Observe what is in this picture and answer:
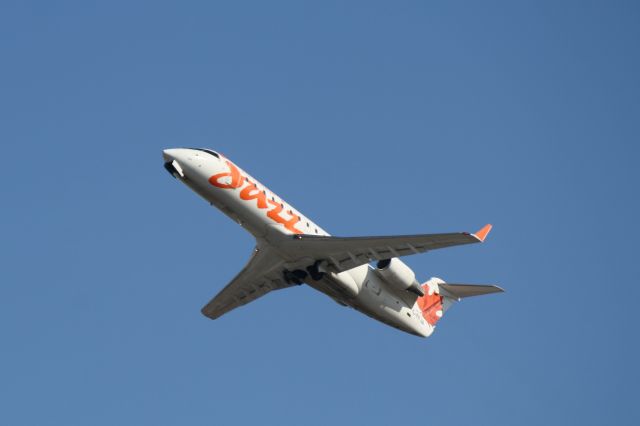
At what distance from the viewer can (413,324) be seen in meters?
39.3

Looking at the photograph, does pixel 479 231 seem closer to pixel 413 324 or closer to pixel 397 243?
pixel 397 243

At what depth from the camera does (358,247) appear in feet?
115

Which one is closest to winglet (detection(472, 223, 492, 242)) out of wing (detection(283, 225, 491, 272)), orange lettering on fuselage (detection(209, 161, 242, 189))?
wing (detection(283, 225, 491, 272))

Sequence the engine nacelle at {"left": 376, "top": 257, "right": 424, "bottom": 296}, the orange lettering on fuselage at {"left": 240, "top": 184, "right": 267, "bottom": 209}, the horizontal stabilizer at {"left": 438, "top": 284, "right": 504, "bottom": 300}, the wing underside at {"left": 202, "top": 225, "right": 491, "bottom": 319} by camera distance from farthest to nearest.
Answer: the horizontal stabilizer at {"left": 438, "top": 284, "right": 504, "bottom": 300} → the engine nacelle at {"left": 376, "top": 257, "right": 424, "bottom": 296} → the orange lettering on fuselage at {"left": 240, "top": 184, "right": 267, "bottom": 209} → the wing underside at {"left": 202, "top": 225, "right": 491, "bottom": 319}

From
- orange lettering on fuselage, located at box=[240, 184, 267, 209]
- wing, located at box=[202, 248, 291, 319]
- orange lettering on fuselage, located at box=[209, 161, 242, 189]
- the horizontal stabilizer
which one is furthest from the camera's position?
the horizontal stabilizer

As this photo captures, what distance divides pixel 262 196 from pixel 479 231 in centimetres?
749

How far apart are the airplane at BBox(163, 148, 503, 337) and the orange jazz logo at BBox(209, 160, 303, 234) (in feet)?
0.11

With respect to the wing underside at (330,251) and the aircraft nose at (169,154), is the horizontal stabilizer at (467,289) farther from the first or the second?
the aircraft nose at (169,154)

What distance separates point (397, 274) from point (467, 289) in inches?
148

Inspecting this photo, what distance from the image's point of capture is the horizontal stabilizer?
3818 centimetres

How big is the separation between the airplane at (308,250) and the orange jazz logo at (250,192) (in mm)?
33

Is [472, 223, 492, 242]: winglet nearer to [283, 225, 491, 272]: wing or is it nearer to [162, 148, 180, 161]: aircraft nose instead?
[283, 225, 491, 272]: wing

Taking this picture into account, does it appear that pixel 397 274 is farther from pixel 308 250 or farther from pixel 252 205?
pixel 252 205

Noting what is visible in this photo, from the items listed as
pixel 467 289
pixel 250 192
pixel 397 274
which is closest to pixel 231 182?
pixel 250 192
